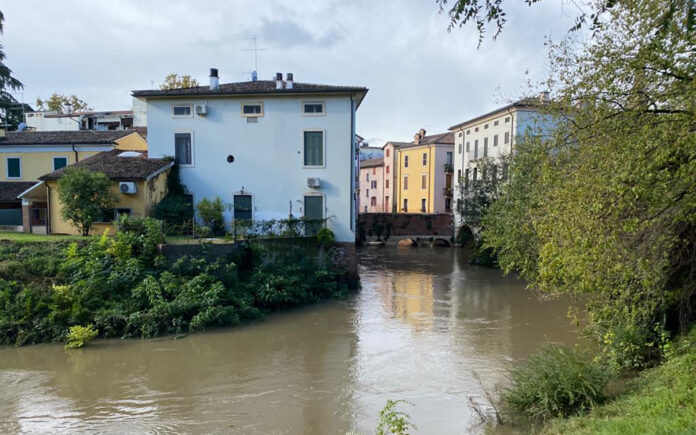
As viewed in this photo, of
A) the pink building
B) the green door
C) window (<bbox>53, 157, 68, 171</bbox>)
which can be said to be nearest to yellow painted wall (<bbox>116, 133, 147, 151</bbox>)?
window (<bbox>53, 157, 68, 171</bbox>)

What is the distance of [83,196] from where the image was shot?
1831 centimetres

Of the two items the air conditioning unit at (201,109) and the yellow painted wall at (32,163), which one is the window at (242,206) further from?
the yellow painted wall at (32,163)

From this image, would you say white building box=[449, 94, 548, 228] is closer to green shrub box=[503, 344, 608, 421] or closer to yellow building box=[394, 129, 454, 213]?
yellow building box=[394, 129, 454, 213]

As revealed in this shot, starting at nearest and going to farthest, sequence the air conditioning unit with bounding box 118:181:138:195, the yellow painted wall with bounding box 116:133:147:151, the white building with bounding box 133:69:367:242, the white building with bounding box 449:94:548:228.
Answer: the air conditioning unit with bounding box 118:181:138:195, the white building with bounding box 133:69:367:242, the yellow painted wall with bounding box 116:133:147:151, the white building with bounding box 449:94:548:228

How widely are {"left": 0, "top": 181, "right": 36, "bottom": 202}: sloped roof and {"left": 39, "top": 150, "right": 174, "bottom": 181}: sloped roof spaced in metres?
4.75

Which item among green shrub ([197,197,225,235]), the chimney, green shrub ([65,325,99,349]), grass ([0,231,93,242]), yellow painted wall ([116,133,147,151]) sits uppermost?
the chimney

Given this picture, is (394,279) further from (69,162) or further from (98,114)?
(98,114)

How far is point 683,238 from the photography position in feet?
28.7

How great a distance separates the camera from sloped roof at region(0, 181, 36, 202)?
23314 millimetres

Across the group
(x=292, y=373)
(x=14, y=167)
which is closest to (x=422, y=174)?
(x=14, y=167)

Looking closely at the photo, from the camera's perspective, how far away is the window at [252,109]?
842 inches

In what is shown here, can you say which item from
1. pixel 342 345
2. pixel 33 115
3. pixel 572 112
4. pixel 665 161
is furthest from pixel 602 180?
pixel 33 115

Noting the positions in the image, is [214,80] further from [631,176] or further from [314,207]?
[631,176]

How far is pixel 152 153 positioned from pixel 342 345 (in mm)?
13200
